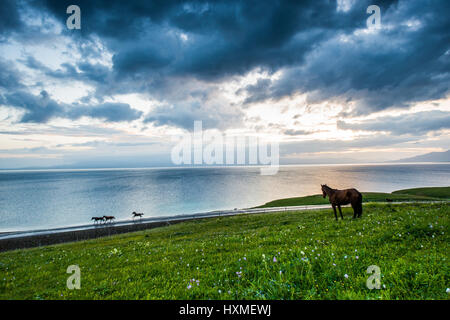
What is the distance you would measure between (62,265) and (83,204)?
114m

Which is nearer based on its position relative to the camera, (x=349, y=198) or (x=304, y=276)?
(x=304, y=276)

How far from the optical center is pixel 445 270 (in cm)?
396

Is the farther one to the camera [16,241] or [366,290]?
[16,241]

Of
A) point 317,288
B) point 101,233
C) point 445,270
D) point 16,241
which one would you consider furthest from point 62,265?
point 16,241

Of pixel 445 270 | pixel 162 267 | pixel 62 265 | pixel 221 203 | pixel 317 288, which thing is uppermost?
pixel 445 270

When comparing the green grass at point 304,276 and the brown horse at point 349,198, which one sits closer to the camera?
the green grass at point 304,276

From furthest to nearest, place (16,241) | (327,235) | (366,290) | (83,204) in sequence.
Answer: (83,204) → (16,241) → (327,235) → (366,290)

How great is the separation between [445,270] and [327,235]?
5.10 m

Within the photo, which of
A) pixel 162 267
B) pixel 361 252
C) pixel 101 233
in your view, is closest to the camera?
pixel 361 252

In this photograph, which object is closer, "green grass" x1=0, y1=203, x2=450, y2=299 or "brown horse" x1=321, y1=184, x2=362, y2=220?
"green grass" x1=0, y1=203, x2=450, y2=299

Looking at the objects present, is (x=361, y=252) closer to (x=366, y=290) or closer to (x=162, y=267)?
(x=366, y=290)
